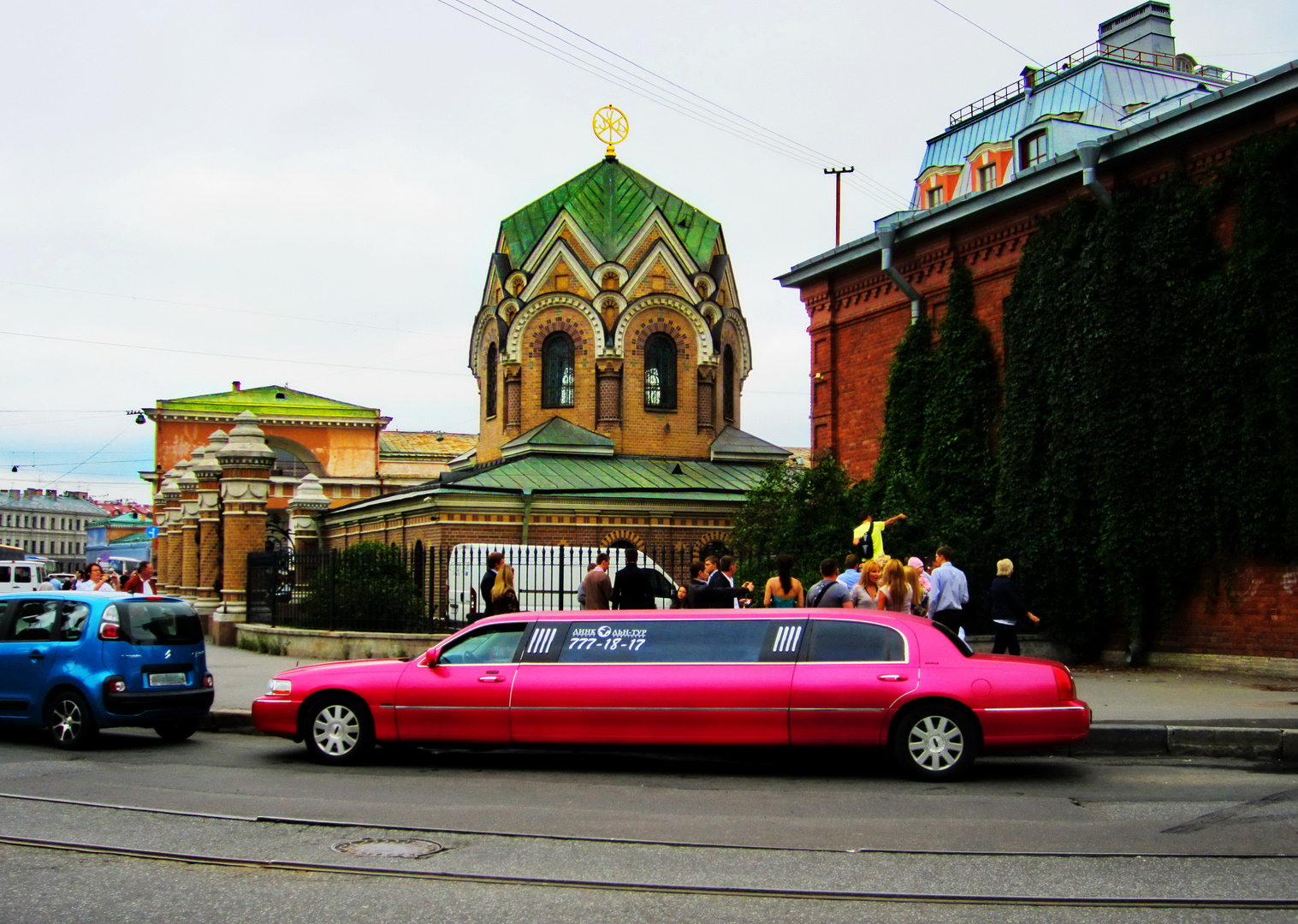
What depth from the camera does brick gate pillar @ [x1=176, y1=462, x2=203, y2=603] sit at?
37469 millimetres

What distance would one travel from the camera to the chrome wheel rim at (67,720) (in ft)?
39.2

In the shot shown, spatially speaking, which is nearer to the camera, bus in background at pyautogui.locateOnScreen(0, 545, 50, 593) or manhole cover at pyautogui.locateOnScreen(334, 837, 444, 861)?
manhole cover at pyautogui.locateOnScreen(334, 837, 444, 861)

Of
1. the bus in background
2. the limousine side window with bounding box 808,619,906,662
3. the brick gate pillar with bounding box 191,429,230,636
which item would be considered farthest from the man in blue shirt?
the bus in background

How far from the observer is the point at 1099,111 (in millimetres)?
33438

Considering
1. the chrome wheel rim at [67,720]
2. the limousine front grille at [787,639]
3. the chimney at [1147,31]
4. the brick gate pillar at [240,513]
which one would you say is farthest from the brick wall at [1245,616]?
the chimney at [1147,31]

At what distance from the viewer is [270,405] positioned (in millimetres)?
63531

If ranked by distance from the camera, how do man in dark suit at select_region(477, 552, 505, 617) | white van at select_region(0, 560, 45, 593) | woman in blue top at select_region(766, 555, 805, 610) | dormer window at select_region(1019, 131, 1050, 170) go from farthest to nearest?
1. white van at select_region(0, 560, 45, 593)
2. dormer window at select_region(1019, 131, 1050, 170)
3. man in dark suit at select_region(477, 552, 505, 617)
4. woman in blue top at select_region(766, 555, 805, 610)

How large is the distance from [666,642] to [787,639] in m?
0.98

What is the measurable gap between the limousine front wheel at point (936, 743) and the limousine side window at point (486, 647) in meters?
3.21

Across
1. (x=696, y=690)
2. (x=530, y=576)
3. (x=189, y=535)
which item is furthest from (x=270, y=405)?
(x=696, y=690)

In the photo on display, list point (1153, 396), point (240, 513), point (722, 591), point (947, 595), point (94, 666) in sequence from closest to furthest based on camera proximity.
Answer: point (94, 666) < point (722, 591) < point (947, 595) < point (1153, 396) < point (240, 513)

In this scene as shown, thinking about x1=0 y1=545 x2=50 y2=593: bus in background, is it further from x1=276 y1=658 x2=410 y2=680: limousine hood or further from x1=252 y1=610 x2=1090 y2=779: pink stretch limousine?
x1=252 y1=610 x2=1090 y2=779: pink stretch limousine

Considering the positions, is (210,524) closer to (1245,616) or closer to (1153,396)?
(1153,396)

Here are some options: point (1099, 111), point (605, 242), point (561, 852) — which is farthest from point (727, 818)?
point (605, 242)
